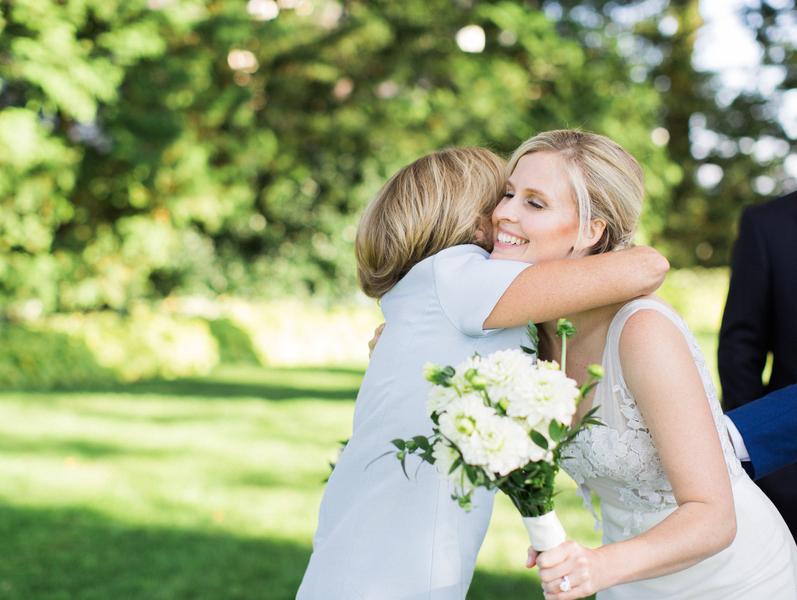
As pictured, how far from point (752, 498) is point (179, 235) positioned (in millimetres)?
17471

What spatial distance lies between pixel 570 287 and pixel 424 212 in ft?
1.49

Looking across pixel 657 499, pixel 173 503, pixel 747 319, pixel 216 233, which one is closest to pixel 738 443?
pixel 657 499

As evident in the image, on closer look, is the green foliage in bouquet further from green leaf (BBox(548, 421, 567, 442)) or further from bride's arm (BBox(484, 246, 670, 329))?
bride's arm (BBox(484, 246, 670, 329))

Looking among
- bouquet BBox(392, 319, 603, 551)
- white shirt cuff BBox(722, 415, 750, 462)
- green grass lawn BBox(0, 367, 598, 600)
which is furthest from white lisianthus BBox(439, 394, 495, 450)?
green grass lawn BBox(0, 367, 598, 600)

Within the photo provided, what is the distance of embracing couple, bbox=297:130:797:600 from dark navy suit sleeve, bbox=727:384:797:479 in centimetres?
16

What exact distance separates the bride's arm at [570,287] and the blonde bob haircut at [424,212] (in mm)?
302

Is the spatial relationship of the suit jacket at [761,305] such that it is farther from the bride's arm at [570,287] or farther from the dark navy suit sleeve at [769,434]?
the bride's arm at [570,287]

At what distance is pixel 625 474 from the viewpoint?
7.88 feet

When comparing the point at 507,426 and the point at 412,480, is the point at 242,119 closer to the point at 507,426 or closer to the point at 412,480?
the point at 412,480

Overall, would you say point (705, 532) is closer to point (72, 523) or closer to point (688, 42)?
point (72, 523)

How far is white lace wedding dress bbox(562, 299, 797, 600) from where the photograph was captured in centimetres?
232

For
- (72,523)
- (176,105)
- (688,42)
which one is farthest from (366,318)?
(688,42)

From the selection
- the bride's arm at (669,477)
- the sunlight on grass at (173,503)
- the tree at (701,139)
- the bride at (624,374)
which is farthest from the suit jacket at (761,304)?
the tree at (701,139)

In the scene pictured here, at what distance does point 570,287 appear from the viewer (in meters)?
2.24
